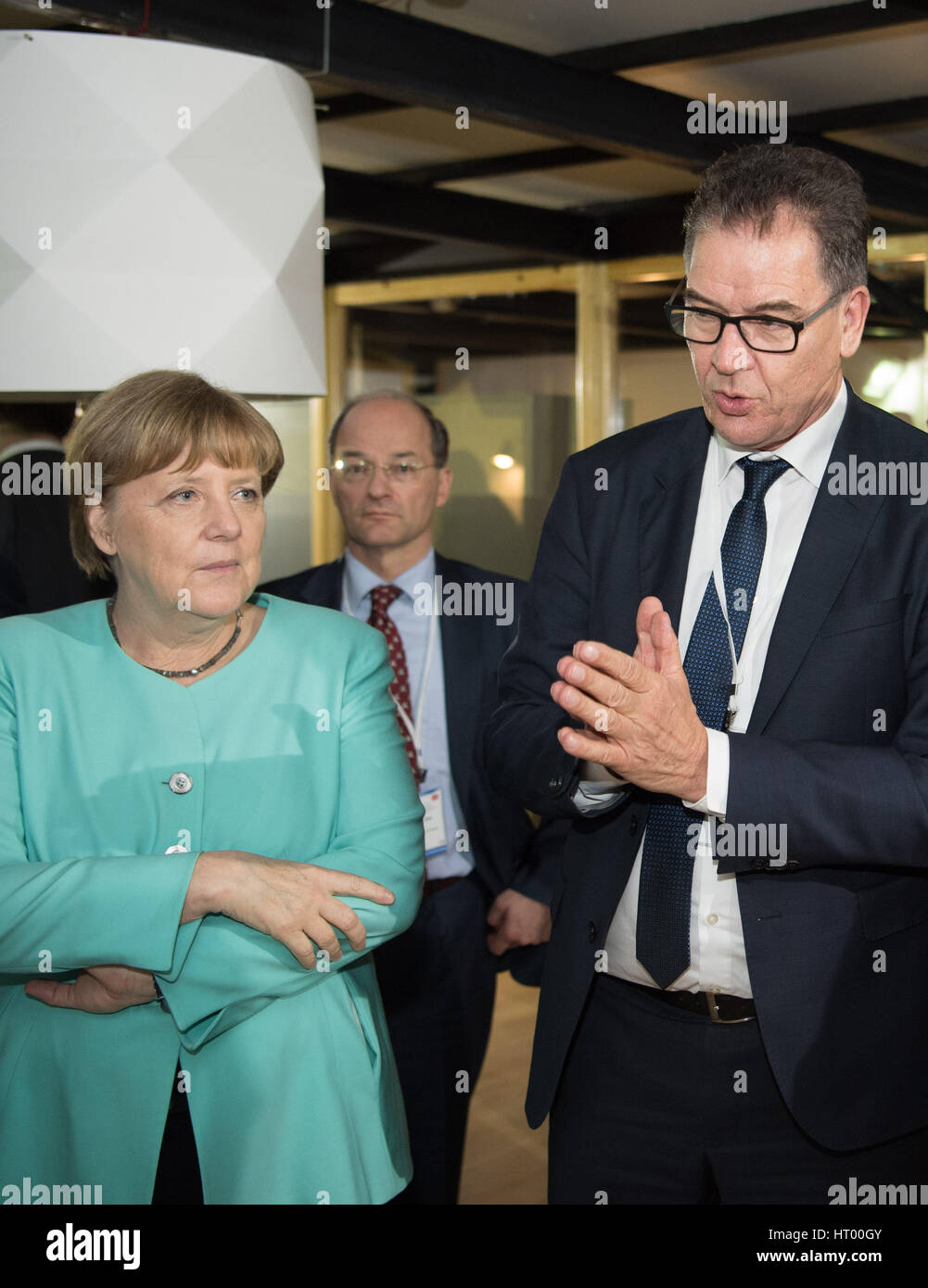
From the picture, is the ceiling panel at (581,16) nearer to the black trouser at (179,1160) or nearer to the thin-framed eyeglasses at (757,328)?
the thin-framed eyeglasses at (757,328)

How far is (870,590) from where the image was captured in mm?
1809

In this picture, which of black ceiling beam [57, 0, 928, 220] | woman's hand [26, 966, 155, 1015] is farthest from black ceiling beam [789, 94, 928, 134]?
woman's hand [26, 966, 155, 1015]

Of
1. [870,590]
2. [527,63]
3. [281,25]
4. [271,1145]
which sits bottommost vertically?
[271,1145]

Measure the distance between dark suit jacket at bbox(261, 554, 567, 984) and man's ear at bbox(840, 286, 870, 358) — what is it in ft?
4.18

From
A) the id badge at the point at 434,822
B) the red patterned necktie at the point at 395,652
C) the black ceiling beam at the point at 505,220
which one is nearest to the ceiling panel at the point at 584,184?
the black ceiling beam at the point at 505,220

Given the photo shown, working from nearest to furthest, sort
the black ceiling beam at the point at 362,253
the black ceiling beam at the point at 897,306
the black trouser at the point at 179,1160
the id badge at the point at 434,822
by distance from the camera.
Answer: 1. the black trouser at the point at 179,1160
2. the id badge at the point at 434,822
3. the black ceiling beam at the point at 897,306
4. the black ceiling beam at the point at 362,253

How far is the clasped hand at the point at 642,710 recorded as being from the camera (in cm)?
162

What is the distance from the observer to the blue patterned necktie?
1.84 meters

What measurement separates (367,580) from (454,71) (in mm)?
1182

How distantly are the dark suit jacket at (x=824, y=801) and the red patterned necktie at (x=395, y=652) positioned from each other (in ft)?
3.04

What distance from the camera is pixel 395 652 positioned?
2.99m

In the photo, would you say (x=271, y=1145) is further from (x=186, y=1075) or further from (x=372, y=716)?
(x=372, y=716)
